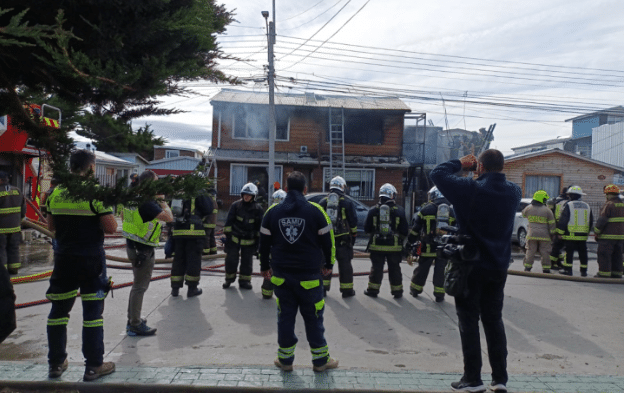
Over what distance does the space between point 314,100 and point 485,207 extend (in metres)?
20.0

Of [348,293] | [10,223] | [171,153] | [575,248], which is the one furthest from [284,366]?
[171,153]

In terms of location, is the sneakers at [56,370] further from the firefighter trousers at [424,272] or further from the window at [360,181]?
the window at [360,181]

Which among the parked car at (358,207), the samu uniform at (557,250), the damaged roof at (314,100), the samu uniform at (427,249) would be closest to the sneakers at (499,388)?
the samu uniform at (427,249)

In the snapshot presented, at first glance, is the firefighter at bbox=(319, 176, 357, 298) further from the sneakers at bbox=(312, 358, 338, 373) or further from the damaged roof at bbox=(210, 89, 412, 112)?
the damaged roof at bbox=(210, 89, 412, 112)

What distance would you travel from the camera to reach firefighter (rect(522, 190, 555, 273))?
9789 mm

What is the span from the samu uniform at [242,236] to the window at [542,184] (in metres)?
17.7

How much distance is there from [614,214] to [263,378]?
8.19m

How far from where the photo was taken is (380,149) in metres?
22.8

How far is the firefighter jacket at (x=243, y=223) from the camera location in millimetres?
7598

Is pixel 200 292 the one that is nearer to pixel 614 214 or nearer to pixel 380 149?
pixel 614 214

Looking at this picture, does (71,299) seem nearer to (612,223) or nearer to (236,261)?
(236,261)

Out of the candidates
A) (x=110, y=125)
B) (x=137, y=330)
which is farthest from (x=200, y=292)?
(x=110, y=125)

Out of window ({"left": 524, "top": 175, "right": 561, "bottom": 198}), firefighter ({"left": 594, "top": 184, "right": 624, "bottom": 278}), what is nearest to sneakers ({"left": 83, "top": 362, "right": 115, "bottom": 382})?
firefighter ({"left": 594, "top": 184, "right": 624, "bottom": 278})

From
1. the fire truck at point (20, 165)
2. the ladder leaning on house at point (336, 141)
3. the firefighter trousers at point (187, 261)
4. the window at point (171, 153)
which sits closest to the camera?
the firefighter trousers at point (187, 261)
